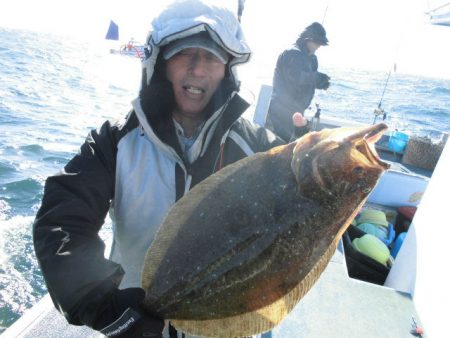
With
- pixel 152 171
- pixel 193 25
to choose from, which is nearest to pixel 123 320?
pixel 152 171

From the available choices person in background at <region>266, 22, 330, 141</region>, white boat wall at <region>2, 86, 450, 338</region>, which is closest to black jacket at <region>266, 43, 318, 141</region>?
person in background at <region>266, 22, 330, 141</region>

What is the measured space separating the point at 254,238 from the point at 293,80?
5.72 m

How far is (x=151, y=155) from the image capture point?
2.37m

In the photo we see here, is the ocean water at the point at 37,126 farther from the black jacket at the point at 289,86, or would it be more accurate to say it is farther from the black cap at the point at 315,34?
the black cap at the point at 315,34

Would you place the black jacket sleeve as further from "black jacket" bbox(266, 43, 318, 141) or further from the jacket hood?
"black jacket" bbox(266, 43, 318, 141)

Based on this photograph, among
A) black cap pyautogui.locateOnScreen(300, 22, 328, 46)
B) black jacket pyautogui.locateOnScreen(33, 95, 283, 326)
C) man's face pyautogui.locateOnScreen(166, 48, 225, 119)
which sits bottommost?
black jacket pyautogui.locateOnScreen(33, 95, 283, 326)

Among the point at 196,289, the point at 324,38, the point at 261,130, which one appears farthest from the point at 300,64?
the point at 196,289

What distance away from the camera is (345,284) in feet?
11.1

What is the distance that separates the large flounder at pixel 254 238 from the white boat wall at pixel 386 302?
3.47ft

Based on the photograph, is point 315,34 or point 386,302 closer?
point 386,302

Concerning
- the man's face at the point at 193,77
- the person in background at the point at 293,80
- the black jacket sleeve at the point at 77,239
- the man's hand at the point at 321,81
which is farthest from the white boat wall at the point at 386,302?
the man's hand at the point at 321,81

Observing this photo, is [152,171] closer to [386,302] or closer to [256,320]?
[256,320]

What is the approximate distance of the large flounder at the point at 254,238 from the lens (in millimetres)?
1814

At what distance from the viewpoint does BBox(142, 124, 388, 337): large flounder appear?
1814 mm
